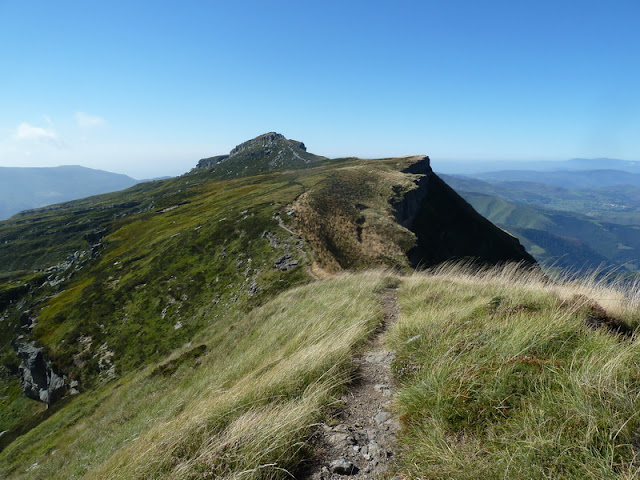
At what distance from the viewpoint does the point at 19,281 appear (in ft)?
268

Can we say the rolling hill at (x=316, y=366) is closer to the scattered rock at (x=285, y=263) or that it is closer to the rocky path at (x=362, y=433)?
the rocky path at (x=362, y=433)

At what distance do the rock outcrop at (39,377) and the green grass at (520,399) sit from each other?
47.2 metres

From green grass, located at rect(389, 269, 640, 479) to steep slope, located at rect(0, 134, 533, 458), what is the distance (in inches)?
1115

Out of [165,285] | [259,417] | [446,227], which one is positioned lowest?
[165,285]

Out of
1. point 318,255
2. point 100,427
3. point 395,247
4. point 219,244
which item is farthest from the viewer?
point 219,244

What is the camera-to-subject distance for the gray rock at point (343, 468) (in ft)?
16.4

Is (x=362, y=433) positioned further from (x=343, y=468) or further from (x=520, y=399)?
(x=520, y=399)

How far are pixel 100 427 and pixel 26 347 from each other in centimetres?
3912

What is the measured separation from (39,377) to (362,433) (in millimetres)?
54630

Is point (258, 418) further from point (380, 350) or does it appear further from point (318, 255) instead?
point (318, 255)

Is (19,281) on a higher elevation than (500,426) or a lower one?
lower

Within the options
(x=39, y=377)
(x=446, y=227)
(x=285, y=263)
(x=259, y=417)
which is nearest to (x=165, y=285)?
(x=39, y=377)

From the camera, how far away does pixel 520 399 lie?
5.07 meters

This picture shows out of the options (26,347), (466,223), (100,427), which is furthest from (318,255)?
(466,223)
